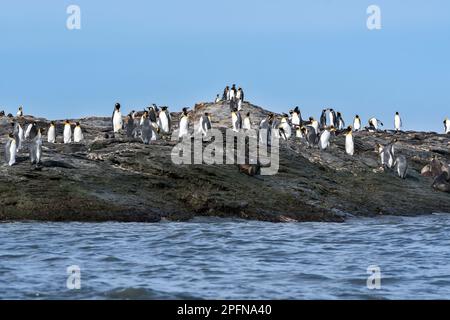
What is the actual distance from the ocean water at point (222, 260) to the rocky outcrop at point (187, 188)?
109cm

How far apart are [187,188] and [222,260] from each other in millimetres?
11081

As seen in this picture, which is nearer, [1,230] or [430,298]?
[430,298]

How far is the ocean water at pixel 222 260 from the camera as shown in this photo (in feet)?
57.4

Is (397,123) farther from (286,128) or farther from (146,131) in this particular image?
(146,131)

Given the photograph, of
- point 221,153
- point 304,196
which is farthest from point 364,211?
point 221,153

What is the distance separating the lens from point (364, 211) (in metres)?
35.5

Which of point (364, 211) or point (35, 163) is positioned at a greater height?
point (35, 163)

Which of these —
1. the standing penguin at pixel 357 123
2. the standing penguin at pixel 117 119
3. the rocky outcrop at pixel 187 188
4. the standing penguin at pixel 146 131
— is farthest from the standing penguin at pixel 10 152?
the standing penguin at pixel 357 123

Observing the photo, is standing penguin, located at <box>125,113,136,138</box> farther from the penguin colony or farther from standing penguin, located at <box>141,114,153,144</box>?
standing penguin, located at <box>141,114,153,144</box>

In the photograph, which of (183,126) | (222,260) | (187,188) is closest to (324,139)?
(183,126)

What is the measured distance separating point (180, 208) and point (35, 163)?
5.37 metres

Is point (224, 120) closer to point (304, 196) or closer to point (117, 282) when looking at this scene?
point (304, 196)

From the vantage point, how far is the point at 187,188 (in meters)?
33.0

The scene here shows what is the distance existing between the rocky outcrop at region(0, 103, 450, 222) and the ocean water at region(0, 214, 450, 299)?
1093 millimetres
